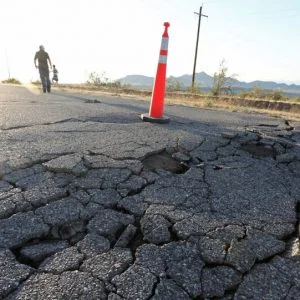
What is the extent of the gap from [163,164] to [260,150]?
1.28 meters

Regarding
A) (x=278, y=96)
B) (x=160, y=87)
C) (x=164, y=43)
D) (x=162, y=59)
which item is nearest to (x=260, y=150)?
(x=160, y=87)

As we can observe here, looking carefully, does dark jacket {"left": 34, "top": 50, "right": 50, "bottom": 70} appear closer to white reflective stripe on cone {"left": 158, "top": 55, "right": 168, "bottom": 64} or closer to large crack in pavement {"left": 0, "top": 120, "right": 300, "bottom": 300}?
white reflective stripe on cone {"left": 158, "top": 55, "right": 168, "bottom": 64}

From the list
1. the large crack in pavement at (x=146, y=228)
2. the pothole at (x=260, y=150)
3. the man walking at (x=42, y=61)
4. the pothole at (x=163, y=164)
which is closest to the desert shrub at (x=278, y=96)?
the man walking at (x=42, y=61)

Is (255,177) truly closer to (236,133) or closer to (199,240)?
(199,240)

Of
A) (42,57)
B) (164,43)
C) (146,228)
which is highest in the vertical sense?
(164,43)

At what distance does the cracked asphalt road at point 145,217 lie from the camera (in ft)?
4.89

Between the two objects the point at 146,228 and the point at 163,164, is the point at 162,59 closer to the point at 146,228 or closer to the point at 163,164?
the point at 163,164

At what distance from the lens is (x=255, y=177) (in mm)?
2770

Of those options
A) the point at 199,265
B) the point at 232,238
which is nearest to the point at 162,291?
the point at 199,265

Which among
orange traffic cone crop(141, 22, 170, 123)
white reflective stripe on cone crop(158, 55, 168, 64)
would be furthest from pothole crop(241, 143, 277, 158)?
white reflective stripe on cone crop(158, 55, 168, 64)

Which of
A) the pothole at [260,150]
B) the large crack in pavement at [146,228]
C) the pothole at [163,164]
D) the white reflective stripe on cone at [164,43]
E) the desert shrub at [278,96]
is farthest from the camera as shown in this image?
the desert shrub at [278,96]

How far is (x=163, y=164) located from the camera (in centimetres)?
295

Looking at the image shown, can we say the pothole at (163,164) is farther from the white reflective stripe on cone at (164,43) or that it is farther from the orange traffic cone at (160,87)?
the white reflective stripe on cone at (164,43)

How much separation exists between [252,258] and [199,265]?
304mm
